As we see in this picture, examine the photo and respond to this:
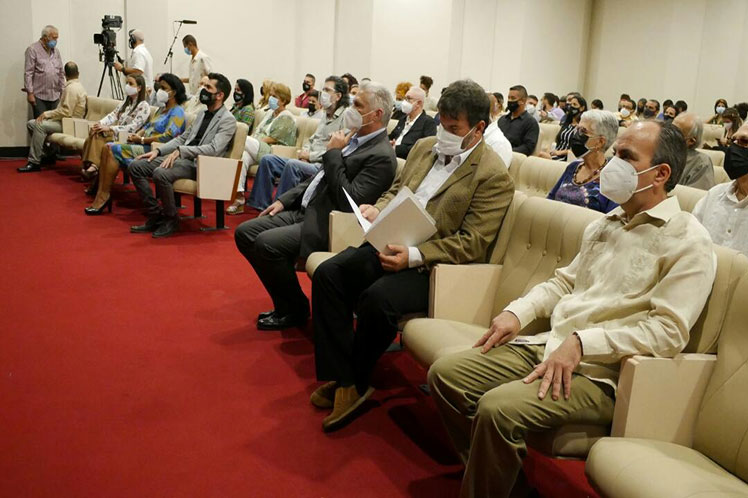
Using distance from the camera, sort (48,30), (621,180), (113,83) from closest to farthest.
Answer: (621,180) → (48,30) → (113,83)

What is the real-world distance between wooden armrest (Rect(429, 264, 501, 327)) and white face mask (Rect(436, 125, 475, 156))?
507mm

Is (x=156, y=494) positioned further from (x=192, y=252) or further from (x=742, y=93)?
(x=742, y=93)

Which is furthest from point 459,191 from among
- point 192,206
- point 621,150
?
point 192,206

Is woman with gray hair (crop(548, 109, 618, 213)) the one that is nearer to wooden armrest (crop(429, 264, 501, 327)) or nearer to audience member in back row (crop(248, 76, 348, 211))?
wooden armrest (crop(429, 264, 501, 327))

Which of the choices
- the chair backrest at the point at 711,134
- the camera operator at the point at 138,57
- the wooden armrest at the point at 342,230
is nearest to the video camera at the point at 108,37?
the camera operator at the point at 138,57

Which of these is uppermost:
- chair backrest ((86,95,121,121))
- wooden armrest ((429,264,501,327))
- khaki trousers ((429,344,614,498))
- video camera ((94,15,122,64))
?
video camera ((94,15,122,64))

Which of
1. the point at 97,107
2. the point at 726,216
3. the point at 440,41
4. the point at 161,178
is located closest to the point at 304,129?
the point at 161,178

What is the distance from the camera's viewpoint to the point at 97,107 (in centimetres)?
897

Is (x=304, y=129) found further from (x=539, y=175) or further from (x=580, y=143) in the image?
(x=580, y=143)

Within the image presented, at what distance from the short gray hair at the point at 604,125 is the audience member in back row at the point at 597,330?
1.49 meters

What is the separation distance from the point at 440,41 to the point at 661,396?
12.4 metres

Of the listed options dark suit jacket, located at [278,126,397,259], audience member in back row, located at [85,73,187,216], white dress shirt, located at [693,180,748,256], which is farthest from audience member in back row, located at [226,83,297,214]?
white dress shirt, located at [693,180,748,256]

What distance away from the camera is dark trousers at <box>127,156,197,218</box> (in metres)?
5.66

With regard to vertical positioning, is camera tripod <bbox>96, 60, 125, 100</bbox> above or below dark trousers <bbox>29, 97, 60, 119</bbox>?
above
